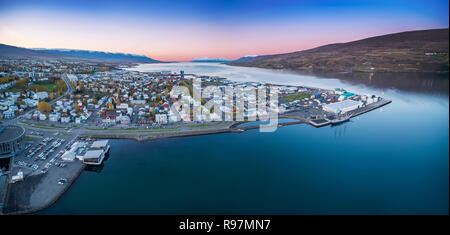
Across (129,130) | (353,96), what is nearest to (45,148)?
(129,130)

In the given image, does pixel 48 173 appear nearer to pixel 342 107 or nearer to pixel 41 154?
pixel 41 154

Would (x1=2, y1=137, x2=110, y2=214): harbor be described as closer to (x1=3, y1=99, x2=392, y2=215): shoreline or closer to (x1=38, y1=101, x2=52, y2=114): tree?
(x1=3, y1=99, x2=392, y2=215): shoreline

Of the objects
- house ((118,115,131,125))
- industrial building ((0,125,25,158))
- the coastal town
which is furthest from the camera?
house ((118,115,131,125))

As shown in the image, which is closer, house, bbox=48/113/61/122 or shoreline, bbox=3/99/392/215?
shoreline, bbox=3/99/392/215

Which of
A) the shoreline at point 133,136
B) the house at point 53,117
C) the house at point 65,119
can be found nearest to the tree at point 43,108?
the house at point 53,117

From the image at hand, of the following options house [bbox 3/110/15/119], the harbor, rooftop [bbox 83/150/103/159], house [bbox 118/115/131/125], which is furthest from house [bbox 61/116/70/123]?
rooftop [bbox 83/150/103/159]

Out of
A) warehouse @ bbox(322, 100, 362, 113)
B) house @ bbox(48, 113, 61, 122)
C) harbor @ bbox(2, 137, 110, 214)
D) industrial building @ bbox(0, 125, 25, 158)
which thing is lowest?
harbor @ bbox(2, 137, 110, 214)

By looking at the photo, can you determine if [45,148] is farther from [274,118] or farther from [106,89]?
[106,89]

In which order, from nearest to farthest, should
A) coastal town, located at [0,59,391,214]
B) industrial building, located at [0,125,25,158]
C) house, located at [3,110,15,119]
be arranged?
1. coastal town, located at [0,59,391,214]
2. industrial building, located at [0,125,25,158]
3. house, located at [3,110,15,119]

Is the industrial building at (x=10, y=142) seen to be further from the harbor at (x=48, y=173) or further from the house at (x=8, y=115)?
the house at (x=8, y=115)

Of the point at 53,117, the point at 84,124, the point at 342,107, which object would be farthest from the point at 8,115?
the point at 342,107

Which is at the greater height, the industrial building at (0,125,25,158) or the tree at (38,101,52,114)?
the tree at (38,101,52,114)
